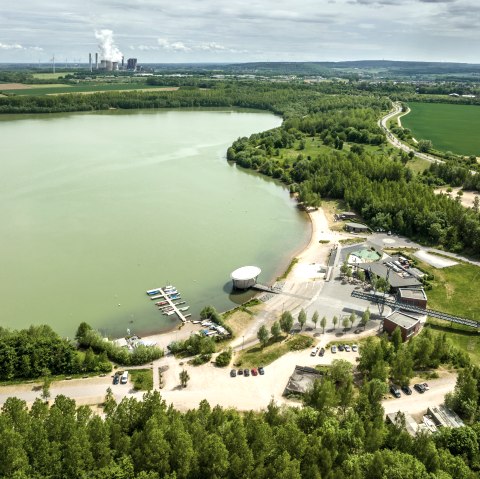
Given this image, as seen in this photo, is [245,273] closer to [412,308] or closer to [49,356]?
[412,308]

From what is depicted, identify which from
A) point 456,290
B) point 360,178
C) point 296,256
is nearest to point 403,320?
point 456,290

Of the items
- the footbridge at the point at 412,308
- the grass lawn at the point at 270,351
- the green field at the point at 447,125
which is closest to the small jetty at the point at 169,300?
the grass lawn at the point at 270,351

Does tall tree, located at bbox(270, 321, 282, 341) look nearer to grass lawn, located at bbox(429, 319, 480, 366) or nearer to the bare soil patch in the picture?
grass lawn, located at bbox(429, 319, 480, 366)

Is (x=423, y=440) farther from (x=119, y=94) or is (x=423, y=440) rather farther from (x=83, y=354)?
(x=119, y=94)

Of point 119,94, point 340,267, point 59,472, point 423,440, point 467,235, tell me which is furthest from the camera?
point 119,94

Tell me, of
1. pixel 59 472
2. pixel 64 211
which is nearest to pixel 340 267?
pixel 59 472

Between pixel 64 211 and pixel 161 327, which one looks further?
pixel 64 211

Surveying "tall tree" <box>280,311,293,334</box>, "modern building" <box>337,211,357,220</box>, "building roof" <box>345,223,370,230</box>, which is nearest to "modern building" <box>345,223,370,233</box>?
"building roof" <box>345,223,370,230</box>
